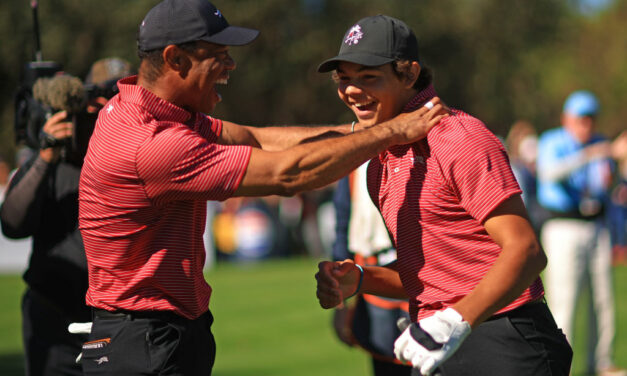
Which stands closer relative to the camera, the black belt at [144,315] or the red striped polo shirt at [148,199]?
the red striped polo shirt at [148,199]

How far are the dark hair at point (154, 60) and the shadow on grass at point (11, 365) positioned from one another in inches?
223

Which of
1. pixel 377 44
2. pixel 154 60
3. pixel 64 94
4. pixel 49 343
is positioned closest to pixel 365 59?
pixel 377 44

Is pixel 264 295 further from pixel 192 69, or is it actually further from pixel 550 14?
pixel 550 14

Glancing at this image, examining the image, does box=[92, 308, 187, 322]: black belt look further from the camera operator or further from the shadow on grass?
the shadow on grass

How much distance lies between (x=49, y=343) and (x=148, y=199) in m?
1.76

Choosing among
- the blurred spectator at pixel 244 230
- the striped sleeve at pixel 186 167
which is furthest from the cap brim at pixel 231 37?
the blurred spectator at pixel 244 230

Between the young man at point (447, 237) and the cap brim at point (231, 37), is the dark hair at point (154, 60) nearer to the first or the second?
the cap brim at point (231, 37)

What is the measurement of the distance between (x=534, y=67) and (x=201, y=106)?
40.5 meters

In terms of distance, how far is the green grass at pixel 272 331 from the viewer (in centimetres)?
861

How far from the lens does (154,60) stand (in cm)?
362

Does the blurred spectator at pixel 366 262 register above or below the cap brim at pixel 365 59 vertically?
below

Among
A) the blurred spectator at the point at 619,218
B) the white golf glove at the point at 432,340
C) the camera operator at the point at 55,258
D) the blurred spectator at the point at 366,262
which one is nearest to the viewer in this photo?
the white golf glove at the point at 432,340

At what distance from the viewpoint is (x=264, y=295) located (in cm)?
1408

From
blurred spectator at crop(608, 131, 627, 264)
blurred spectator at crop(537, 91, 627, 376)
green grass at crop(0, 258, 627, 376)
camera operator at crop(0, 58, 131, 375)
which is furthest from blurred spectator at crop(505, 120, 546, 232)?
camera operator at crop(0, 58, 131, 375)
